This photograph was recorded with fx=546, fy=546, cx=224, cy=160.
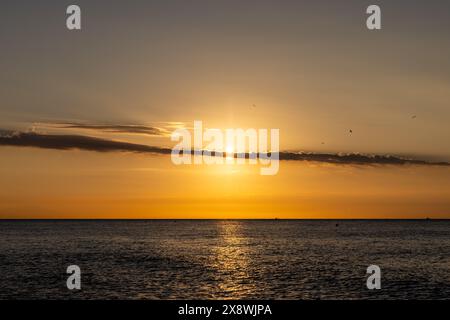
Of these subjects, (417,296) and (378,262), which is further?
(378,262)

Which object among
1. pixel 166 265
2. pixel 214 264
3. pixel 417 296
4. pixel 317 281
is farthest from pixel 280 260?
pixel 417 296

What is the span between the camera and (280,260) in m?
86.2

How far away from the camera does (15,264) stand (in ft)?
261

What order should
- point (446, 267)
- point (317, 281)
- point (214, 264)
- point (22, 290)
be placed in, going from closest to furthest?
point (22, 290) < point (317, 281) < point (446, 267) < point (214, 264)

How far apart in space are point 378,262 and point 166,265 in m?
32.8

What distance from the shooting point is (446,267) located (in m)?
75.5
